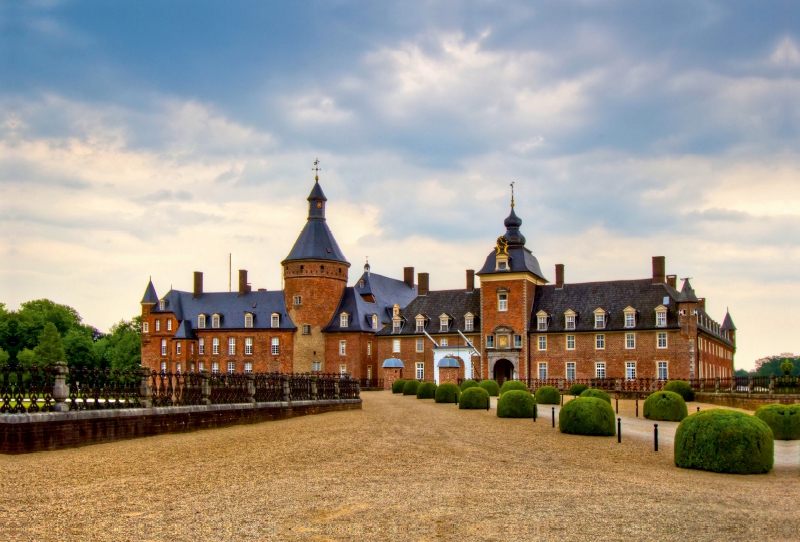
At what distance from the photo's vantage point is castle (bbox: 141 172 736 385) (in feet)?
178

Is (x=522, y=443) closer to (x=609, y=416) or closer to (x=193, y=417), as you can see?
(x=609, y=416)

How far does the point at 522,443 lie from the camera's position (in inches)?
733

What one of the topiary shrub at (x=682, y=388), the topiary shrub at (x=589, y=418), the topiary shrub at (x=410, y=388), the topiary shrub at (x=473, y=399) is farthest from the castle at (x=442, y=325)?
the topiary shrub at (x=589, y=418)

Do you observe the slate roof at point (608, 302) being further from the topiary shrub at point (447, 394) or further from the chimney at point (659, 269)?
the topiary shrub at point (447, 394)

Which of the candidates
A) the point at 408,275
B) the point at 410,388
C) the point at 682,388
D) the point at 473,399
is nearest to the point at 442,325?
the point at 410,388

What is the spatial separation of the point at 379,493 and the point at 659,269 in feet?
157

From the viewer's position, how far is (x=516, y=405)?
88.2 feet

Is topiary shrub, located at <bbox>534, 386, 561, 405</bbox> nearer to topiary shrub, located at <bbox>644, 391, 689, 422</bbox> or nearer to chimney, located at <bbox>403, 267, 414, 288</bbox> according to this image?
topiary shrub, located at <bbox>644, 391, 689, 422</bbox>

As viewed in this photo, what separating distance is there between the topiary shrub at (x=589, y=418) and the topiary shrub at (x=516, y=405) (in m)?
5.33

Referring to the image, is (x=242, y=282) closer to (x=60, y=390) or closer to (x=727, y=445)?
(x=60, y=390)

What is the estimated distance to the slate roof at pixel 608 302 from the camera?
54219mm

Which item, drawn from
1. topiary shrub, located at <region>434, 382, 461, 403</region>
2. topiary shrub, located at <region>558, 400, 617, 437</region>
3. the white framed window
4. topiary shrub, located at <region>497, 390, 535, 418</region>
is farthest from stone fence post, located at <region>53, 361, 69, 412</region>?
the white framed window

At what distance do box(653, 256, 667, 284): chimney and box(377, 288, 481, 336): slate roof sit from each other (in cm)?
1309

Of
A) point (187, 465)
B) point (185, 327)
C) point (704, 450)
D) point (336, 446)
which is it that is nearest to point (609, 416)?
point (704, 450)
